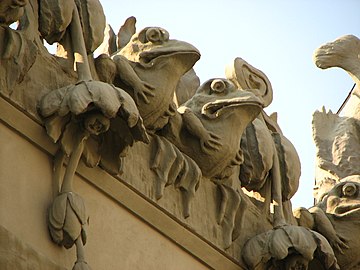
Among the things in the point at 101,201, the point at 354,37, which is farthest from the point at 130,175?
the point at 354,37

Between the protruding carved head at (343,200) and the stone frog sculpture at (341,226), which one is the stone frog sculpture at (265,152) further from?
the protruding carved head at (343,200)

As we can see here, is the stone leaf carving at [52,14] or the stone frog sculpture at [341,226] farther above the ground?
the stone leaf carving at [52,14]

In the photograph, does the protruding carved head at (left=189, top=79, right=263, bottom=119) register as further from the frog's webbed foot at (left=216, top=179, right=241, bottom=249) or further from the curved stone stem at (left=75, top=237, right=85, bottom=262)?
the curved stone stem at (left=75, top=237, right=85, bottom=262)

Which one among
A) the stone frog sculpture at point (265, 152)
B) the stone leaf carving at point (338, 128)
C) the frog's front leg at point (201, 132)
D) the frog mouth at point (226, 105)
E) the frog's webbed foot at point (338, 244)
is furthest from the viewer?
the stone leaf carving at point (338, 128)

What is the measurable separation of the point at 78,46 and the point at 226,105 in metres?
1.33

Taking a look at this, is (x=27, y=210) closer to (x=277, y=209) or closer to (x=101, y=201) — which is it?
(x=101, y=201)

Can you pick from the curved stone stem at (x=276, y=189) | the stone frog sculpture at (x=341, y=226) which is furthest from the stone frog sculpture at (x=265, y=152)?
the stone frog sculpture at (x=341, y=226)

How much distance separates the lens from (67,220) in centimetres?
1183

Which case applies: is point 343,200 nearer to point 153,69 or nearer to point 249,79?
point 249,79

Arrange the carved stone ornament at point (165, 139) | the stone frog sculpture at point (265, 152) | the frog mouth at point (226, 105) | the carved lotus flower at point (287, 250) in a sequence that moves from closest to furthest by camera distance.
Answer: the carved stone ornament at point (165, 139) < the frog mouth at point (226, 105) < the carved lotus flower at point (287, 250) < the stone frog sculpture at point (265, 152)

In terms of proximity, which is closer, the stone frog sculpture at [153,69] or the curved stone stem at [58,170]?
the curved stone stem at [58,170]

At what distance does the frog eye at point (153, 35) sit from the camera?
12891mm

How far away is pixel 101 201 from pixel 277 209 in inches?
69.6

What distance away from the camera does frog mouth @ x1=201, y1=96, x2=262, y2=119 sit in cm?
1329
